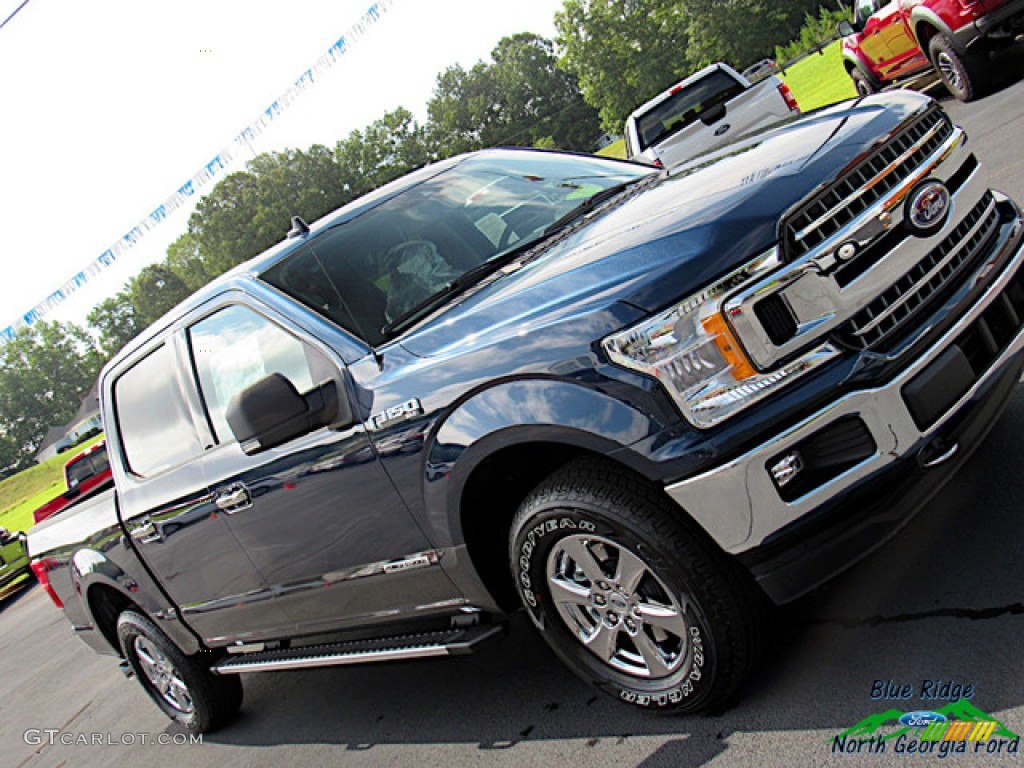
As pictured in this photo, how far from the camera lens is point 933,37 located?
10.7 metres

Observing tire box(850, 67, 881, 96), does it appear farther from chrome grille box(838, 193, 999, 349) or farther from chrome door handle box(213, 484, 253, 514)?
chrome door handle box(213, 484, 253, 514)

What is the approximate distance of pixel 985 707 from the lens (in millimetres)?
2662

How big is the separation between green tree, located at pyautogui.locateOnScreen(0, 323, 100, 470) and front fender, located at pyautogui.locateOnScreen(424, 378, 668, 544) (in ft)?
442

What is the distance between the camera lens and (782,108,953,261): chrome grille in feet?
9.33

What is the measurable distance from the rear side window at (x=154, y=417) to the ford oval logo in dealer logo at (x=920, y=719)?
10.3ft

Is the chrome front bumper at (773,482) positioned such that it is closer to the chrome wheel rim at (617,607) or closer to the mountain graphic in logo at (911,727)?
the chrome wheel rim at (617,607)

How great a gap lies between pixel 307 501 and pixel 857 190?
228cm

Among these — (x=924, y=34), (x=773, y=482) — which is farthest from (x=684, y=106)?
(x=773, y=482)

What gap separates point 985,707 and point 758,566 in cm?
67

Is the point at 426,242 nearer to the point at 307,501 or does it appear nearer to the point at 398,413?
the point at 398,413

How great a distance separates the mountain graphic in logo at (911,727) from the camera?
258cm

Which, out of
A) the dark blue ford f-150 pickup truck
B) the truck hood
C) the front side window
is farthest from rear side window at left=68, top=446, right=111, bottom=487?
the truck hood
